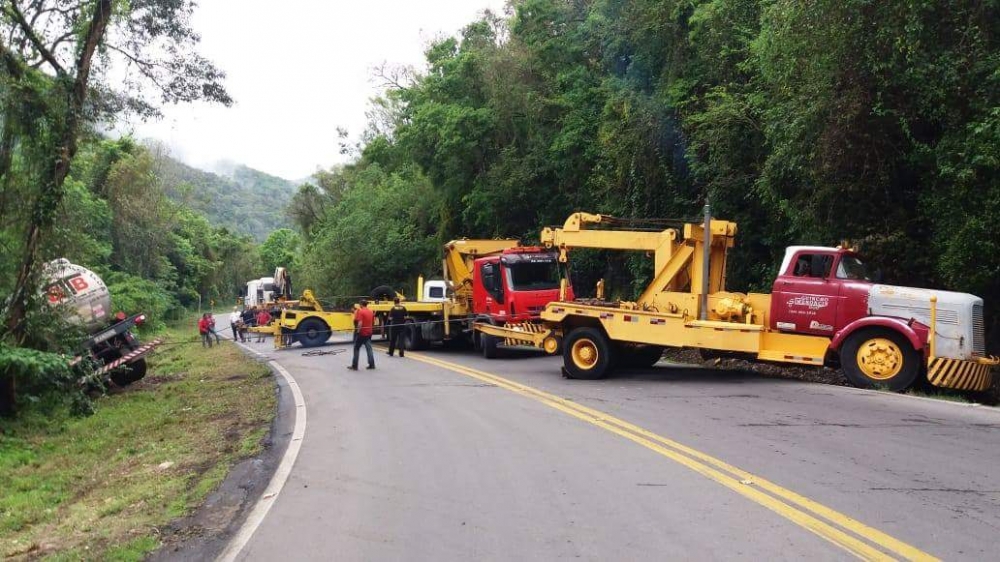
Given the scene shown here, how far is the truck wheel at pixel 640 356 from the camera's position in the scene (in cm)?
1602

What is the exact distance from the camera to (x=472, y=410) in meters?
11.3

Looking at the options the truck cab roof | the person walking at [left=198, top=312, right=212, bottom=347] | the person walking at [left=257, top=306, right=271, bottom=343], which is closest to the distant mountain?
the person walking at [left=257, top=306, right=271, bottom=343]

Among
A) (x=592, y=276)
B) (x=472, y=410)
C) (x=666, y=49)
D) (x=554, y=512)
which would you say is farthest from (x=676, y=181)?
(x=554, y=512)

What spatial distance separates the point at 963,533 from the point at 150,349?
711 inches

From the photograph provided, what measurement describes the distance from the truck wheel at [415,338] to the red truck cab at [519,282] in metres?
3.51

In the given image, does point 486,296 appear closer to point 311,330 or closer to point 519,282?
point 519,282

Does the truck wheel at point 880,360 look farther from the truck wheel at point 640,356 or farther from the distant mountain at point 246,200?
the distant mountain at point 246,200

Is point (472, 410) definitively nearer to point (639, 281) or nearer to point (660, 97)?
point (639, 281)

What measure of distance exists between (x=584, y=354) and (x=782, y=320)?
3607mm

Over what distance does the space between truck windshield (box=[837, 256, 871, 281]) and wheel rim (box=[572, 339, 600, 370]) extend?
4.44 metres

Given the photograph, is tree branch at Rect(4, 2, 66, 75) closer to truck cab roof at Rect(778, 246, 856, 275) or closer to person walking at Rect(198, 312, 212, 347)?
truck cab roof at Rect(778, 246, 856, 275)

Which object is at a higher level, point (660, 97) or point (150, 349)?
point (660, 97)

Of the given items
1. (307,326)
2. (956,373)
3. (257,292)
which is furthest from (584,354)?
(257,292)

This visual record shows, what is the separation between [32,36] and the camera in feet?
50.1
